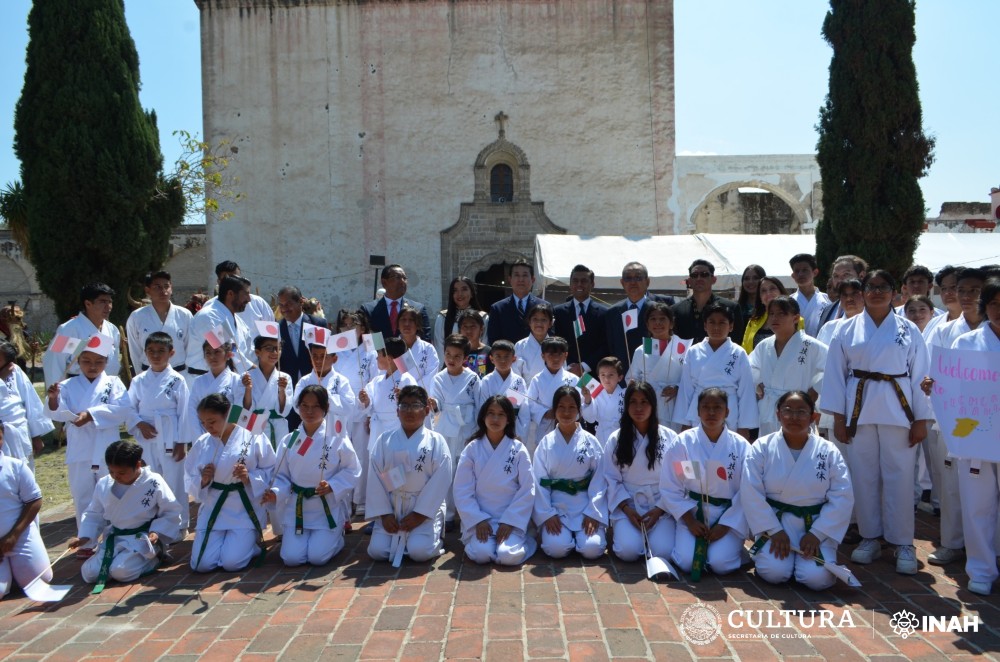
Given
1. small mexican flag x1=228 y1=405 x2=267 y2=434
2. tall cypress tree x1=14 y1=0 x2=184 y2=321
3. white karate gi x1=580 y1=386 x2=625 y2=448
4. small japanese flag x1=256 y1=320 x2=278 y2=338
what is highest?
tall cypress tree x1=14 y1=0 x2=184 y2=321

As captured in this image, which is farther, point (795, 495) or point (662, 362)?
point (662, 362)

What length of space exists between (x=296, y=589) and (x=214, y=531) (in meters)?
0.94

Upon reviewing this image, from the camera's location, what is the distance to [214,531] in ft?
17.0

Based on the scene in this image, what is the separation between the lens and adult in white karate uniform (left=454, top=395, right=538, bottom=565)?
512cm

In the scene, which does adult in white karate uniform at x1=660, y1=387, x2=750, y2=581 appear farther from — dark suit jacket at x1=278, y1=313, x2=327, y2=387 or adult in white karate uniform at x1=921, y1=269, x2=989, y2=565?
dark suit jacket at x1=278, y1=313, x2=327, y2=387

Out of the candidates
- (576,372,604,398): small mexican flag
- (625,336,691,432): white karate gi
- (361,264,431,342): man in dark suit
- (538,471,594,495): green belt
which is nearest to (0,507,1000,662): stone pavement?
(538,471,594,495): green belt

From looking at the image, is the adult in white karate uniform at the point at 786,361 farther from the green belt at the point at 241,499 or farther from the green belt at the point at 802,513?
the green belt at the point at 241,499

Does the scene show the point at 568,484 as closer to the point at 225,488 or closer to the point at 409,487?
the point at 409,487

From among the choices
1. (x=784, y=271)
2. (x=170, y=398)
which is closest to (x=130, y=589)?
(x=170, y=398)

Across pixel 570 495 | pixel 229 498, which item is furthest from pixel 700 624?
pixel 229 498

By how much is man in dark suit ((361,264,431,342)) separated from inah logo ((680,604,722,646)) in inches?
149

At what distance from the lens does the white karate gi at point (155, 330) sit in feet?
22.4

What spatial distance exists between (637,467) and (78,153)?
9.62 metres

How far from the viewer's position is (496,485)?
5270mm
